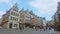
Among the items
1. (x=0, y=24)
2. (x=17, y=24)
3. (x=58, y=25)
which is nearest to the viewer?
(x=58, y=25)

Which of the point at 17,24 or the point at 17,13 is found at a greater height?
the point at 17,13

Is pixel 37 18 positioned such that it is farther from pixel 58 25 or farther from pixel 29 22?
pixel 58 25

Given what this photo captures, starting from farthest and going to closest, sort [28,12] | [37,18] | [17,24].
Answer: [37,18] → [28,12] → [17,24]

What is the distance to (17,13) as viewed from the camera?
165 ft

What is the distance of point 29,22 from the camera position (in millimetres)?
55062

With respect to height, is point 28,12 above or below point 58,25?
above

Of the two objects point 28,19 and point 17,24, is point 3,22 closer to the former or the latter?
point 17,24

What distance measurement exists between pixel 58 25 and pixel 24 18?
21.8 meters

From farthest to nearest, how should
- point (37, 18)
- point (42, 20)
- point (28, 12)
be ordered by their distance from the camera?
point (42, 20), point (37, 18), point (28, 12)

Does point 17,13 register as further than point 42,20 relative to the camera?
No

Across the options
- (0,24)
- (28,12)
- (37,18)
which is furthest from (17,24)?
(37,18)

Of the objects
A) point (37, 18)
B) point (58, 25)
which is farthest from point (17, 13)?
point (58, 25)

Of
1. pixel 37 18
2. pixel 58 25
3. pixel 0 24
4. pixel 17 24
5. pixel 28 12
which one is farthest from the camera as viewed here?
pixel 37 18

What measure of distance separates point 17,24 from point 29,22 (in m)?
7.24
